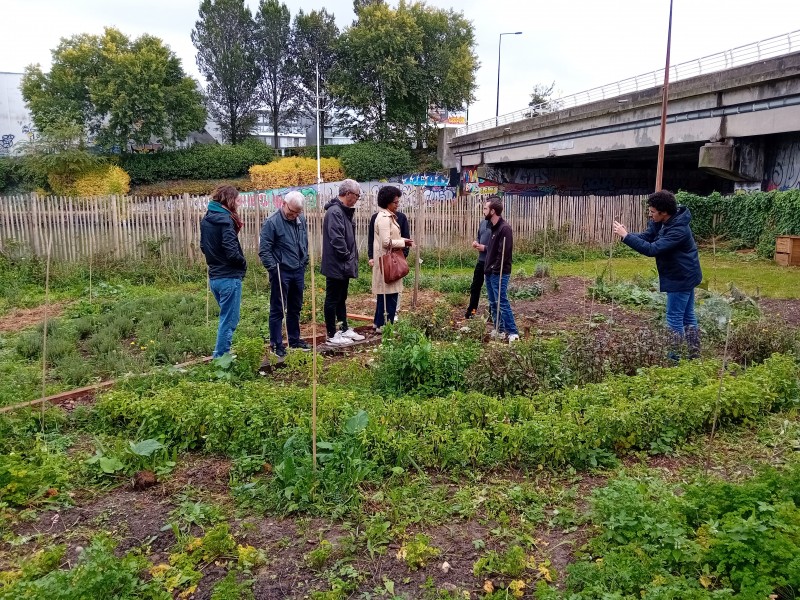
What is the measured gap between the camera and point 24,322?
8.48 meters

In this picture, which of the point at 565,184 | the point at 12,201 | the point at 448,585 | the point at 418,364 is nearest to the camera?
the point at 448,585

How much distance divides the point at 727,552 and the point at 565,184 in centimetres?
3229

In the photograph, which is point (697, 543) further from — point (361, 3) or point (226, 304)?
point (361, 3)

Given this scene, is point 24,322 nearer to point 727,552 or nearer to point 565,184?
point 727,552

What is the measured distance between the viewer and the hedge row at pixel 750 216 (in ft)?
52.4

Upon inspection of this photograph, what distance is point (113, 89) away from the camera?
36938 millimetres

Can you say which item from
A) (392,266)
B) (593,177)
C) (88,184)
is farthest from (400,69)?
(392,266)

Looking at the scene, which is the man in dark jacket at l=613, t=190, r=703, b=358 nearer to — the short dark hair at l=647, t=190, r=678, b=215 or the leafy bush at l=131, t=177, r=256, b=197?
the short dark hair at l=647, t=190, r=678, b=215

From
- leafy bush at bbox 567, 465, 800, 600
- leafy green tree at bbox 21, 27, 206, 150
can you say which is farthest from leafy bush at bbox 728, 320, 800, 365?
leafy green tree at bbox 21, 27, 206, 150

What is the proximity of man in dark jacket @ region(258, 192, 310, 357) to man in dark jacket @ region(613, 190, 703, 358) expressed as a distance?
3274mm

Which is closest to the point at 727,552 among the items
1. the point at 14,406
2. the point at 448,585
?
the point at 448,585

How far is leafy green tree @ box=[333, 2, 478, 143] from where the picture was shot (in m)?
41.4

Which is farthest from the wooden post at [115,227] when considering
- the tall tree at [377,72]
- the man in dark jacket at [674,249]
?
the tall tree at [377,72]

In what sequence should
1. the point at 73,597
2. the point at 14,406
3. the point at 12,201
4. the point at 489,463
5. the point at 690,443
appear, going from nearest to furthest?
1. the point at 73,597
2. the point at 489,463
3. the point at 690,443
4. the point at 14,406
5. the point at 12,201
